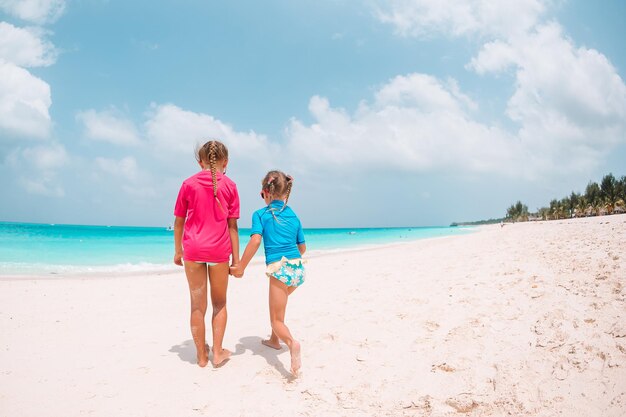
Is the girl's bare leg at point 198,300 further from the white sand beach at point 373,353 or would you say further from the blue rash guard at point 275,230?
the blue rash guard at point 275,230

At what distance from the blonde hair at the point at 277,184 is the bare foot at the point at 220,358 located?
1.63 meters

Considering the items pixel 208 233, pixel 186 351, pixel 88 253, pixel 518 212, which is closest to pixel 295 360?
pixel 208 233

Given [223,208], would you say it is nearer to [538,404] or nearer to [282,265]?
[282,265]

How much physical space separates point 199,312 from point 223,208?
3.57 ft

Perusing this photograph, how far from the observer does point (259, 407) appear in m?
2.66

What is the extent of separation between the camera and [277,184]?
341cm

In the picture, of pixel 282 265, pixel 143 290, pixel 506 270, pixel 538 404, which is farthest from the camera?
pixel 143 290

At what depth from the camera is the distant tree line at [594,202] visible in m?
46.8

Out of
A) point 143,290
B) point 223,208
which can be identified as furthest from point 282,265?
point 143,290

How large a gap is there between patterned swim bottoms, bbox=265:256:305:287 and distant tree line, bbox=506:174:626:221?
55851 millimetres

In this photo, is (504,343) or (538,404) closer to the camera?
(538,404)

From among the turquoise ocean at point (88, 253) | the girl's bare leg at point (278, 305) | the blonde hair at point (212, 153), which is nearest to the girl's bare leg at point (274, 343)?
the girl's bare leg at point (278, 305)

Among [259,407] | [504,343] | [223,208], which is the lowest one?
[259,407]

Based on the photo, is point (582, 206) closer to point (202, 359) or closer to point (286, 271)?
point (286, 271)
